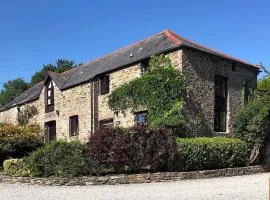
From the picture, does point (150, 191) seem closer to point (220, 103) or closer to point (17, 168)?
point (17, 168)

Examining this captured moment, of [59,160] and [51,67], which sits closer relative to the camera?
[59,160]

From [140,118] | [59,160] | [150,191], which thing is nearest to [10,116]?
[140,118]

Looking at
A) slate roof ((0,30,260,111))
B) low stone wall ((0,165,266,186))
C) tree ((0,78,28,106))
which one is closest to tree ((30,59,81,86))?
tree ((0,78,28,106))

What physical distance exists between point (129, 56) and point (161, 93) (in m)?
5.42

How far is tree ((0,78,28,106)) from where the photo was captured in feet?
211

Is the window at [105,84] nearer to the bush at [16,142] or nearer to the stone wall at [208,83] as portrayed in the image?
the bush at [16,142]

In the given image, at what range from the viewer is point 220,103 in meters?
26.3

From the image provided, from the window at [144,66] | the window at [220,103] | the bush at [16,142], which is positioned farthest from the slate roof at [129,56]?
the bush at [16,142]

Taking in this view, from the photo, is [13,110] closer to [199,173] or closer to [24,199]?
[199,173]

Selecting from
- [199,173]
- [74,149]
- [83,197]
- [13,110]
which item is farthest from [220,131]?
[13,110]

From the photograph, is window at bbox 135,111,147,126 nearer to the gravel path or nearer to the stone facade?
the stone facade

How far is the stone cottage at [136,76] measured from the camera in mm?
24719

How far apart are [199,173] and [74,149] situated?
5.55 m

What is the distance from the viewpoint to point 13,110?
136 ft
